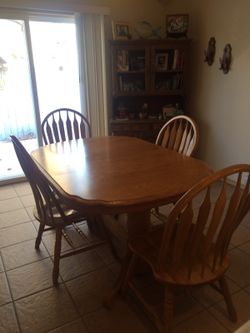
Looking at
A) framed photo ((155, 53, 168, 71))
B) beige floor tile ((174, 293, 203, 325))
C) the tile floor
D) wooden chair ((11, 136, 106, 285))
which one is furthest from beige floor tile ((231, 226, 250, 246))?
framed photo ((155, 53, 168, 71))

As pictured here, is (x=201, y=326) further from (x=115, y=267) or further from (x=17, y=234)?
(x=17, y=234)

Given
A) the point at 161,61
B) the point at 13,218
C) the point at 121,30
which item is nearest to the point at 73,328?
the point at 13,218

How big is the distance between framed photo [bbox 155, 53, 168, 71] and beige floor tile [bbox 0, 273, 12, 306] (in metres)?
2.83

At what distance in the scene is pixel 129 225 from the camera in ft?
5.84

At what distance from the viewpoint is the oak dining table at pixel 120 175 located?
47.9 inches

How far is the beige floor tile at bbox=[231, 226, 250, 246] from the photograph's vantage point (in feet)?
6.96

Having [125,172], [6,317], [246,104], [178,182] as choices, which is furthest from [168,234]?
[246,104]

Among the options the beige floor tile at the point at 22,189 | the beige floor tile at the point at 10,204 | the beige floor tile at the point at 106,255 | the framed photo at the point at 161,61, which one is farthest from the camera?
the framed photo at the point at 161,61

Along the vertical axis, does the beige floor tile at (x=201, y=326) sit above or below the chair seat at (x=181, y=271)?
below

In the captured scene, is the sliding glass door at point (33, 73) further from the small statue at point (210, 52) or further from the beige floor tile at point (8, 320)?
the beige floor tile at point (8, 320)

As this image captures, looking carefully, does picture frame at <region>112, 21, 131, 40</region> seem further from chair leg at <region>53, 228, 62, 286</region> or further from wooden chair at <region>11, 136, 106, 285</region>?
chair leg at <region>53, 228, 62, 286</region>

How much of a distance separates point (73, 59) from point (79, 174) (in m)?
2.44

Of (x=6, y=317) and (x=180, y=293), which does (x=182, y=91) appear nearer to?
(x=180, y=293)

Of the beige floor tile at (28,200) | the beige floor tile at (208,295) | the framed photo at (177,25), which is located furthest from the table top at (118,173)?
the framed photo at (177,25)
